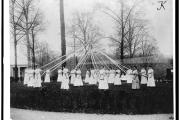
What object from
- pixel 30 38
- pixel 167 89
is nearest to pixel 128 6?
pixel 167 89

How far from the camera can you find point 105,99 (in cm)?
676

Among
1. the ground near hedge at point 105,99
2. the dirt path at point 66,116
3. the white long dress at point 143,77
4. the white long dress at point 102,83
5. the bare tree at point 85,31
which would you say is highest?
the bare tree at point 85,31

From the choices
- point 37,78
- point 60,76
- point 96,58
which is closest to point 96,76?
point 96,58

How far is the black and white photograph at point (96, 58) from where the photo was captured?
253 inches

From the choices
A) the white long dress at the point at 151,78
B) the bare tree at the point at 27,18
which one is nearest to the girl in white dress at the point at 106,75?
the white long dress at the point at 151,78

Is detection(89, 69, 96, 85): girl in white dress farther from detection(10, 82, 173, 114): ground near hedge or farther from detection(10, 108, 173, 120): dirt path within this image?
detection(10, 108, 173, 120): dirt path

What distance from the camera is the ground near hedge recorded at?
21.3 feet

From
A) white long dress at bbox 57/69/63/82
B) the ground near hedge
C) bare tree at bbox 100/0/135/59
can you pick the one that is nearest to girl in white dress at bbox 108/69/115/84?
the ground near hedge

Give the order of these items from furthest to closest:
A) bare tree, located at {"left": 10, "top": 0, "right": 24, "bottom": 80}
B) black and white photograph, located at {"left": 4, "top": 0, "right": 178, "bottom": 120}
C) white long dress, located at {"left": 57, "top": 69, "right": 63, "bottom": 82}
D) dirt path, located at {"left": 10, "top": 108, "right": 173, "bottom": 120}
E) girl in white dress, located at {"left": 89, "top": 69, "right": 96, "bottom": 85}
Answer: bare tree, located at {"left": 10, "top": 0, "right": 24, "bottom": 80}
white long dress, located at {"left": 57, "top": 69, "right": 63, "bottom": 82}
girl in white dress, located at {"left": 89, "top": 69, "right": 96, "bottom": 85}
dirt path, located at {"left": 10, "top": 108, "right": 173, "bottom": 120}
black and white photograph, located at {"left": 4, "top": 0, "right": 178, "bottom": 120}

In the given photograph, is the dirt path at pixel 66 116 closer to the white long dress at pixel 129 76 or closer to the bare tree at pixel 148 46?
the white long dress at pixel 129 76

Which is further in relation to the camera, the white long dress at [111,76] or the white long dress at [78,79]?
the white long dress at [78,79]

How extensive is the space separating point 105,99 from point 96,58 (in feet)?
2.75

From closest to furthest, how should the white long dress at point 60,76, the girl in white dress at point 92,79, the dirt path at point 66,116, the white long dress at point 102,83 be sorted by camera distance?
the dirt path at point 66,116, the white long dress at point 102,83, the girl in white dress at point 92,79, the white long dress at point 60,76

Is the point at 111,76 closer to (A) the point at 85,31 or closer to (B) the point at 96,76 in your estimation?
(B) the point at 96,76
